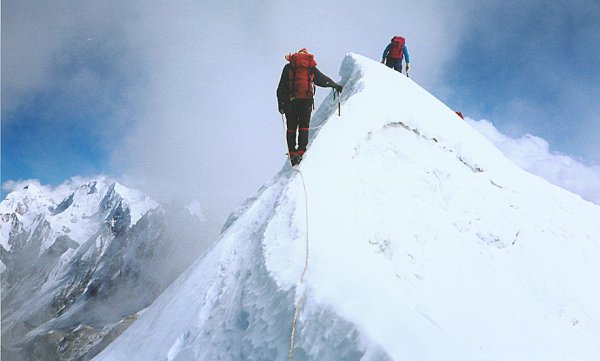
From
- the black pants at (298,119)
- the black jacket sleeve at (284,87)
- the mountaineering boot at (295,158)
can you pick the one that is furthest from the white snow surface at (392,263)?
the black jacket sleeve at (284,87)

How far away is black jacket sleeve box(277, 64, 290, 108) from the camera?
8797 millimetres

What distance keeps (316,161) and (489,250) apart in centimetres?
424

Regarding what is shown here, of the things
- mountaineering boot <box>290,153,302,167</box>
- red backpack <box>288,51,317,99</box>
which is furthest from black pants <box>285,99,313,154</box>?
mountaineering boot <box>290,153,302,167</box>

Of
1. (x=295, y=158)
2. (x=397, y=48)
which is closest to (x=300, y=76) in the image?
(x=295, y=158)

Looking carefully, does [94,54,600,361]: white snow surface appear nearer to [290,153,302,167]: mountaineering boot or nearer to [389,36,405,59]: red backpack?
[290,153,302,167]: mountaineering boot

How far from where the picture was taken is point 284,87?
8.85 metres

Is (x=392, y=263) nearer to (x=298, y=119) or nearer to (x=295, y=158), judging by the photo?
(x=295, y=158)

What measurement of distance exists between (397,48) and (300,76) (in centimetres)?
923

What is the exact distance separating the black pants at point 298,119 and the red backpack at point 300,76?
166 mm

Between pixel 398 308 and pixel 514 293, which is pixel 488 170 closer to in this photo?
pixel 514 293

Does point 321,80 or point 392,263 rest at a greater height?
point 321,80

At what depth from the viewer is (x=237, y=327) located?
194 inches

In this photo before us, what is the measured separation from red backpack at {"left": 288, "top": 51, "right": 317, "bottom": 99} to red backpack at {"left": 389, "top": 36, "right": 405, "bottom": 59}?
346 inches

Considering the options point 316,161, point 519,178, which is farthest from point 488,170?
point 316,161
